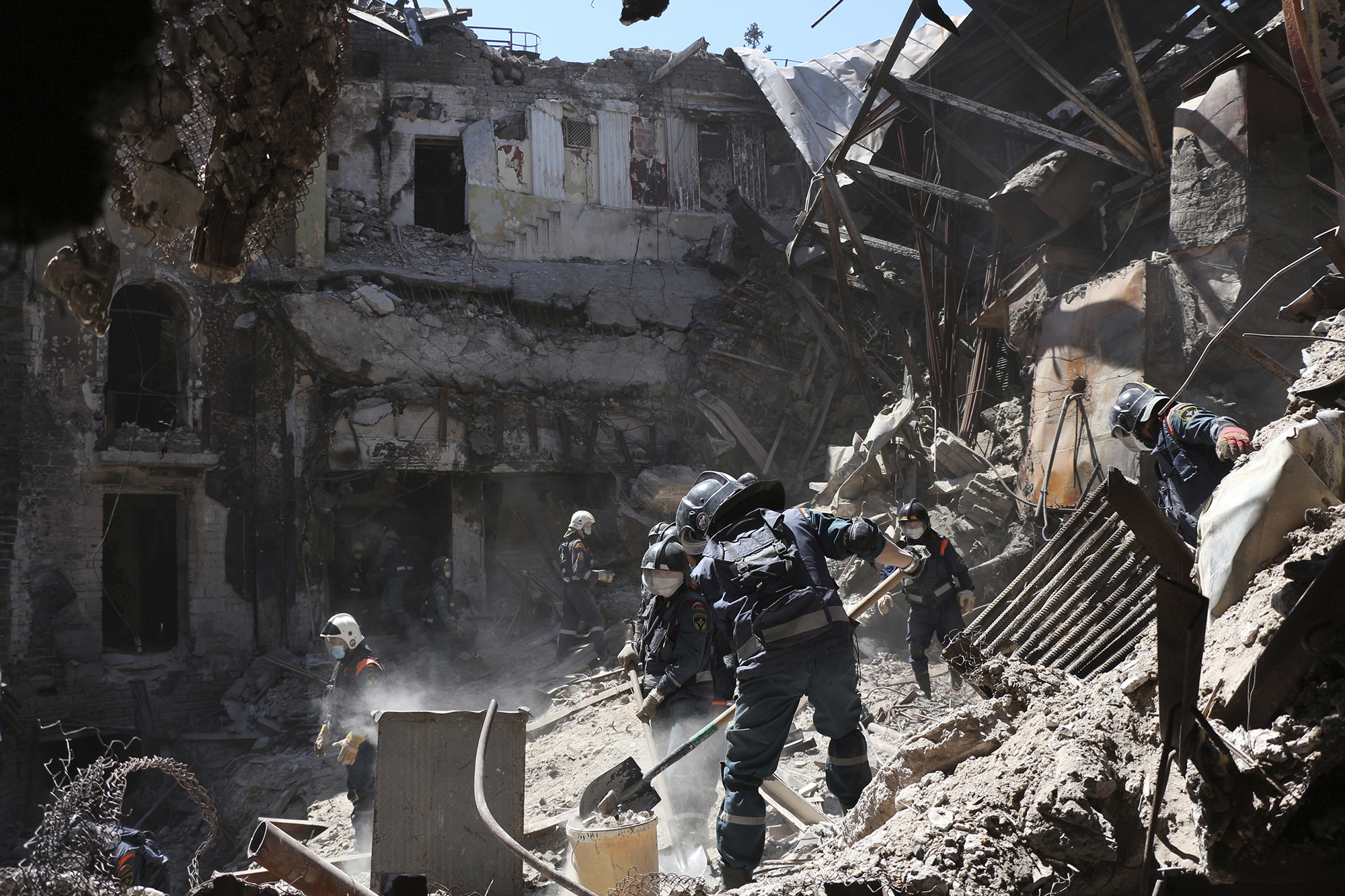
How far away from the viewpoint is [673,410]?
13.2m

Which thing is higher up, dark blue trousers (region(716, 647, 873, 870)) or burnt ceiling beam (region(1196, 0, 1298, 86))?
burnt ceiling beam (region(1196, 0, 1298, 86))

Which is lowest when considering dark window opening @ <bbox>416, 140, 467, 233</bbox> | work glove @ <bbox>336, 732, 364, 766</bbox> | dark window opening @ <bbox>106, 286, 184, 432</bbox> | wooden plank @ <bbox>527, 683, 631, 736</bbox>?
wooden plank @ <bbox>527, 683, 631, 736</bbox>

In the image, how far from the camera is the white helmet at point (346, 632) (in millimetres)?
6426

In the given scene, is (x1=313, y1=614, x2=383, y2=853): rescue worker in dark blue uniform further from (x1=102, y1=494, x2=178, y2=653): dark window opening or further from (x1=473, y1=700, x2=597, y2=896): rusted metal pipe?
(x1=102, y1=494, x2=178, y2=653): dark window opening

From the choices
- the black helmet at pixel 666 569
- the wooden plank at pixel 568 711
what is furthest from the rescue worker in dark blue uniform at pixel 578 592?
the black helmet at pixel 666 569

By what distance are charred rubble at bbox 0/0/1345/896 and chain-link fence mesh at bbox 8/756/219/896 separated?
56mm

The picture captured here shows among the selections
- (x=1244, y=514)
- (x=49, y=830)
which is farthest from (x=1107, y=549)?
(x=49, y=830)

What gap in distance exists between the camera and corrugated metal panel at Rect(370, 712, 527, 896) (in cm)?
338

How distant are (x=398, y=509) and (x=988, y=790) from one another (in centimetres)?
1204

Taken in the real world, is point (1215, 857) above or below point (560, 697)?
above

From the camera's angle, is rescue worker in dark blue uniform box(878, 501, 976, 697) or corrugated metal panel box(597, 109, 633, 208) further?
corrugated metal panel box(597, 109, 633, 208)

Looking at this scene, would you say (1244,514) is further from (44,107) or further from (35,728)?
(35,728)

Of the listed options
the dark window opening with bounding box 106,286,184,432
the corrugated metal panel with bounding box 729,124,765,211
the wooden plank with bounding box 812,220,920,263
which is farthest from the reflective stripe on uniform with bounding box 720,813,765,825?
the corrugated metal panel with bounding box 729,124,765,211

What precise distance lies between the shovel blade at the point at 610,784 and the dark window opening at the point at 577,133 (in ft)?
40.8
